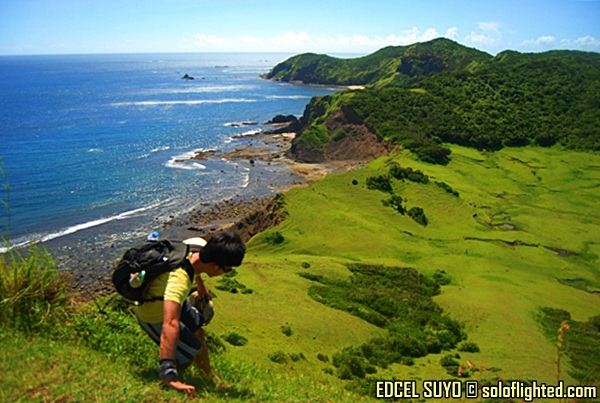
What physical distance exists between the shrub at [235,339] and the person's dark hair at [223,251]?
6981mm

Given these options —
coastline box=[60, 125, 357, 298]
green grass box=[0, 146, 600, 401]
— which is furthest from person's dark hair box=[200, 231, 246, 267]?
coastline box=[60, 125, 357, 298]

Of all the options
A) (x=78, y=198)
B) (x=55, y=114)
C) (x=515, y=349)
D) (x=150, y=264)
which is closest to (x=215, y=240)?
(x=150, y=264)

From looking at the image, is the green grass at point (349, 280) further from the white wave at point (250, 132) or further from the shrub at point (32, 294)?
the white wave at point (250, 132)

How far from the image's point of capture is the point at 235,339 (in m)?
12.0

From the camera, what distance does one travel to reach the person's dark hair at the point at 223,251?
5.42 meters

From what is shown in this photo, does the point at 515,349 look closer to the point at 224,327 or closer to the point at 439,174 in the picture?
the point at 224,327

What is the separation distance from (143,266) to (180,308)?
64 centimetres

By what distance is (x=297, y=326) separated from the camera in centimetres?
1464

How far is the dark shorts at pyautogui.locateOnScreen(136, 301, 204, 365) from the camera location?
565cm

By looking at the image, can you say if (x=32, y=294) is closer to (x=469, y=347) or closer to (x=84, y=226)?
(x=469, y=347)

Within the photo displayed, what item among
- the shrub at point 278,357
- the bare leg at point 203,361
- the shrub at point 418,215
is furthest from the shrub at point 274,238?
the bare leg at point 203,361

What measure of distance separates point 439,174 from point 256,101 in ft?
293

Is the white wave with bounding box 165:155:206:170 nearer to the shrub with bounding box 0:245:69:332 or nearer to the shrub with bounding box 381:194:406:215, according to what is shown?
the shrub with bounding box 381:194:406:215

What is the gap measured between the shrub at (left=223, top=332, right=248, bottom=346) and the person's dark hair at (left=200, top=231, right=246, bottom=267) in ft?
22.9
